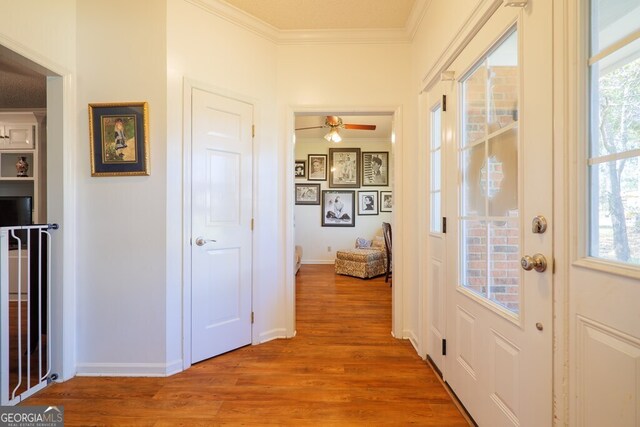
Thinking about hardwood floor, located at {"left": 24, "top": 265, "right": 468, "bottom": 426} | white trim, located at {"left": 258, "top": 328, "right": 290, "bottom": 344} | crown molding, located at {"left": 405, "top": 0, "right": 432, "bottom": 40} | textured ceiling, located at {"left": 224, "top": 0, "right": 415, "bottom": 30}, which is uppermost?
textured ceiling, located at {"left": 224, "top": 0, "right": 415, "bottom": 30}

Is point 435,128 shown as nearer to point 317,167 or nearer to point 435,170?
point 435,170

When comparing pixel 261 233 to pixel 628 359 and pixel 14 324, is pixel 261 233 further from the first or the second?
pixel 14 324

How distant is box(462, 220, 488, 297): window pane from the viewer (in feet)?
4.82

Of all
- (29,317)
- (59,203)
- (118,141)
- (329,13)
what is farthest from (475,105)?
(29,317)

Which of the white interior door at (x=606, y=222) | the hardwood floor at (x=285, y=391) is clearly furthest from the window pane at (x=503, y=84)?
the hardwood floor at (x=285, y=391)

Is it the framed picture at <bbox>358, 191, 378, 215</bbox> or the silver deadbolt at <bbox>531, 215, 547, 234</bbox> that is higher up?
the framed picture at <bbox>358, 191, 378, 215</bbox>

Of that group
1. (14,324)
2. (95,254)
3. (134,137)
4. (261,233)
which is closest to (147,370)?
(95,254)

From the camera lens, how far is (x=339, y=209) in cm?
630

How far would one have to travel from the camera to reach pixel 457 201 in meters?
1.74

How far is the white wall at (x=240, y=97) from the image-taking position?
205cm

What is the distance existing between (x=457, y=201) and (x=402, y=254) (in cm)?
96

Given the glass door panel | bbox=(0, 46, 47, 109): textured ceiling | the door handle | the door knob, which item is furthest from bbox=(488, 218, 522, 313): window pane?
bbox=(0, 46, 47, 109): textured ceiling

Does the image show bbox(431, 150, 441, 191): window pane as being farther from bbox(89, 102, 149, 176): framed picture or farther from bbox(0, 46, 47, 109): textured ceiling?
bbox(0, 46, 47, 109): textured ceiling

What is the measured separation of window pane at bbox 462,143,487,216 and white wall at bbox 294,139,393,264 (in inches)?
182
